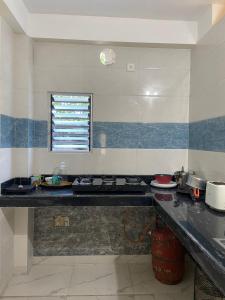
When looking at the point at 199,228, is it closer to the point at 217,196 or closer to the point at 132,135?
the point at 217,196

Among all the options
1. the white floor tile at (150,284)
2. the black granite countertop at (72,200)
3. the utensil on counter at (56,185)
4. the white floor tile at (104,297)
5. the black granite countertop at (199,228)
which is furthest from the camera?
the utensil on counter at (56,185)

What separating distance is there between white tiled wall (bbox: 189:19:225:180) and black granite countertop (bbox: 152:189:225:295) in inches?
14.2

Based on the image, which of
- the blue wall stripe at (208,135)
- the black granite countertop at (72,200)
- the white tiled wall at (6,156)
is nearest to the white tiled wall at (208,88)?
the blue wall stripe at (208,135)

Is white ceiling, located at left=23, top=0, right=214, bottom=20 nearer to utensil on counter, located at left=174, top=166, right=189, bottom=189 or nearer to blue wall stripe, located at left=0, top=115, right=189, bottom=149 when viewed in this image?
blue wall stripe, located at left=0, top=115, right=189, bottom=149

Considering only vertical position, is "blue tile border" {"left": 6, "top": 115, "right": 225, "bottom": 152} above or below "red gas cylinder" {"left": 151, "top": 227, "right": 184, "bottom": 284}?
above

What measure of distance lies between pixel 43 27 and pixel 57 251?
204 cm

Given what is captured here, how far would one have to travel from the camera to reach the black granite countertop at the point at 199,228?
90 cm

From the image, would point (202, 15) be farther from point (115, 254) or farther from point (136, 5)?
point (115, 254)

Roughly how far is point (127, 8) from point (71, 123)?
3.60 ft

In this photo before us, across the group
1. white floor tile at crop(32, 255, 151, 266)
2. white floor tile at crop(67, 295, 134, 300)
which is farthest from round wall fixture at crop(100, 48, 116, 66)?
white floor tile at crop(67, 295, 134, 300)

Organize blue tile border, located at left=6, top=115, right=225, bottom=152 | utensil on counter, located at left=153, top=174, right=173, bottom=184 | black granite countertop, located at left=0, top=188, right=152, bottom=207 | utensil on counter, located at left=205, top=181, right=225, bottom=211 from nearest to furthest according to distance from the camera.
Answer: utensil on counter, located at left=205, top=181, right=225, bottom=211
black granite countertop, located at left=0, top=188, right=152, bottom=207
utensil on counter, located at left=153, top=174, right=173, bottom=184
blue tile border, located at left=6, top=115, right=225, bottom=152

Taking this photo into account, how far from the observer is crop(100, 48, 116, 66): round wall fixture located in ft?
7.64

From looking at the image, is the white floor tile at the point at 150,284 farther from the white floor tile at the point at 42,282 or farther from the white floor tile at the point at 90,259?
A: the white floor tile at the point at 42,282

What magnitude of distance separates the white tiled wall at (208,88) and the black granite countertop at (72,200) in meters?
0.57
